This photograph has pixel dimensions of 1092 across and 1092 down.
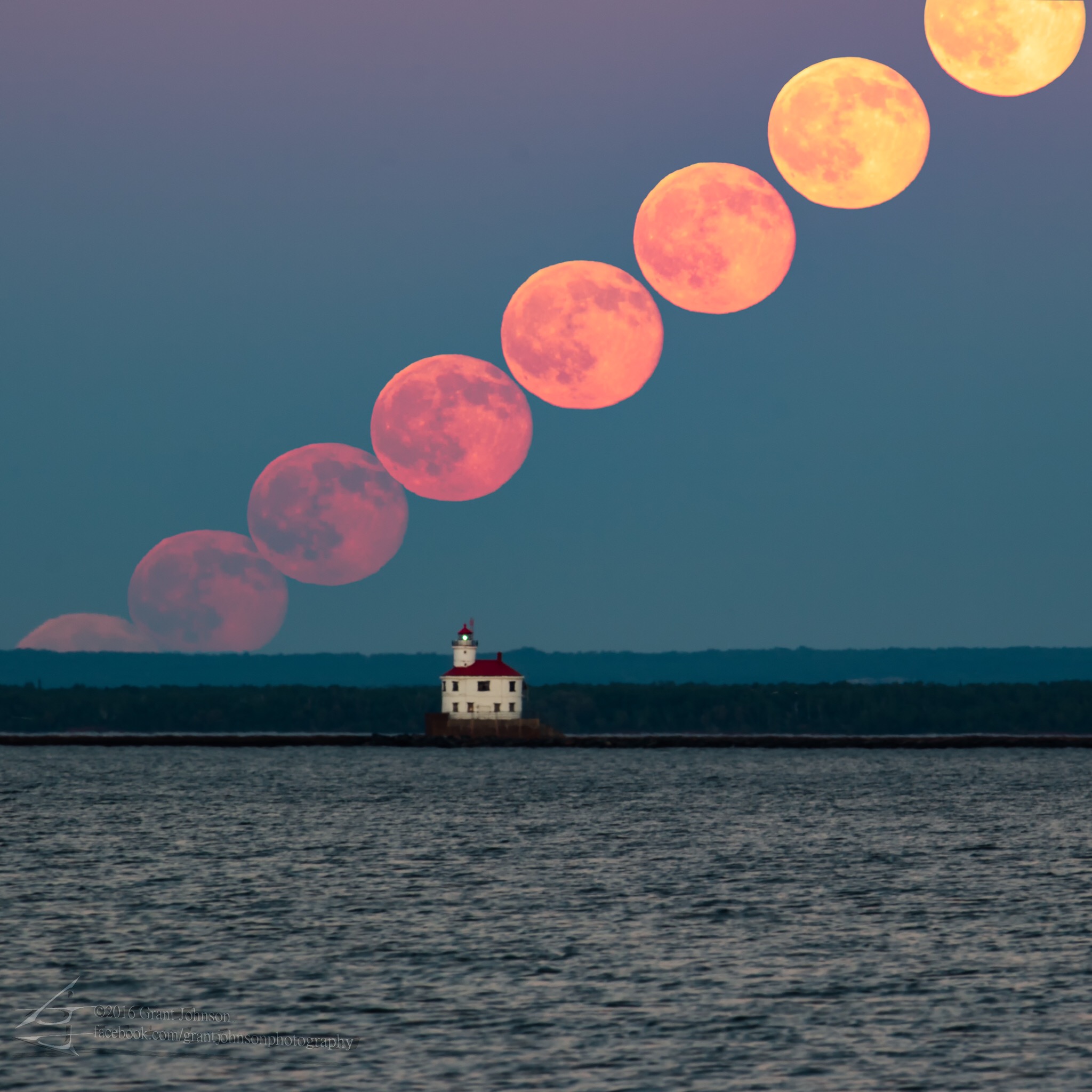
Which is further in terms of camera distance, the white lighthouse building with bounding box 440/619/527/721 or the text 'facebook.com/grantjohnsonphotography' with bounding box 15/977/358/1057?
the white lighthouse building with bounding box 440/619/527/721

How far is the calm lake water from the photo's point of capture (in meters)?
33.2

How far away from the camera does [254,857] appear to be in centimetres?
7325

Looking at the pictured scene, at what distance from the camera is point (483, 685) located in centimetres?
16575

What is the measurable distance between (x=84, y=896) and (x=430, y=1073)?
29.9m

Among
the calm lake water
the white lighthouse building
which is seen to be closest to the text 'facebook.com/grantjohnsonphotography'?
the calm lake water

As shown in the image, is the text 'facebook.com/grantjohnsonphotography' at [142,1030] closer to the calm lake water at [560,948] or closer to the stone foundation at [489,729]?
the calm lake water at [560,948]

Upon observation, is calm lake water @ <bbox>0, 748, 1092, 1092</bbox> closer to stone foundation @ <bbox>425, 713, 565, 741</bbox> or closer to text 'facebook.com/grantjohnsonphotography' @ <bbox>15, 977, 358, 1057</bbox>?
text 'facebook.com/grantjohnsonphotography' @ <bbox>15, 977, 358, 1057</bbox>

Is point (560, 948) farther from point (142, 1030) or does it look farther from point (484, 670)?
point (484, 670)

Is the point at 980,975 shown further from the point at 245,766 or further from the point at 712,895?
the point at 245,766

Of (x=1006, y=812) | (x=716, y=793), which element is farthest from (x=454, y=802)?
(x=1006, y=812)

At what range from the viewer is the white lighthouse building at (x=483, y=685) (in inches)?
6521

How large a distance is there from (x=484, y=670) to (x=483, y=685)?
1.57 m

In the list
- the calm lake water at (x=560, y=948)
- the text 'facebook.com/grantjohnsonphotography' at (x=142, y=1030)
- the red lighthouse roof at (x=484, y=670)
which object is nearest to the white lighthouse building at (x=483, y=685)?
the red lighthouse roof at (x=484, y=670)

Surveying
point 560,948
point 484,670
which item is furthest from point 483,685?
point 560,948
